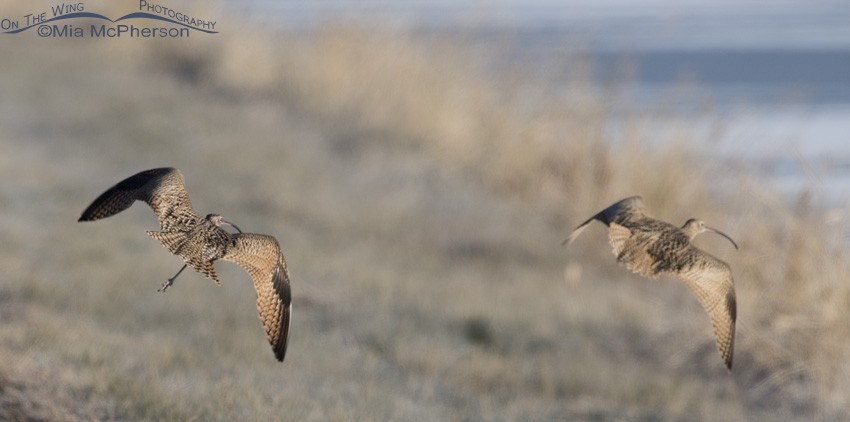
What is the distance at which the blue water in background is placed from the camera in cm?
1266

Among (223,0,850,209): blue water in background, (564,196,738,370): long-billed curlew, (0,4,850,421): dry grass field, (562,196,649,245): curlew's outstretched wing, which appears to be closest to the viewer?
(564,196,738,370): long-billed curlew

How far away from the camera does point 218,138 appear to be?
1315 cm

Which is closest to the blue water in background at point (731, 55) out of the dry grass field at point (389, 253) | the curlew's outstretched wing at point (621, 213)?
the dry grass field at point (389, 253)

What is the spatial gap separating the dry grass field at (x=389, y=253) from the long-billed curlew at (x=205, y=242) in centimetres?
109

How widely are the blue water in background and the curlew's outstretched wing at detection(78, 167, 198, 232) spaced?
17.6 feet

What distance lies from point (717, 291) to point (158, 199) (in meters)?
1.17

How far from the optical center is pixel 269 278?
8.64 ft

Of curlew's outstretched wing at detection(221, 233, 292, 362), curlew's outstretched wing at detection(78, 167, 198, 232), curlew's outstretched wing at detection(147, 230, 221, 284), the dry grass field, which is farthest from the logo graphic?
curlew's outstretched wing at detection(147, 230, 221, 284)

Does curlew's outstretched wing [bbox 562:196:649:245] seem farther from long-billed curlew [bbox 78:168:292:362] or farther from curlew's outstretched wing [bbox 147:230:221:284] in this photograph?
curlew's outstretched wing [bbox 147:230:221:284]

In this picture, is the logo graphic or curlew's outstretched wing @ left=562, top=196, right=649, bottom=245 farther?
the logo graphic

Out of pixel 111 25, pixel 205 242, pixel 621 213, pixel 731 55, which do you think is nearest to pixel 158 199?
pixel 205 242

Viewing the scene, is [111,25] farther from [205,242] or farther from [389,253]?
[205,242]

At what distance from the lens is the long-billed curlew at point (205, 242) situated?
2.49 m

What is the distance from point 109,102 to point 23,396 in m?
9.59
